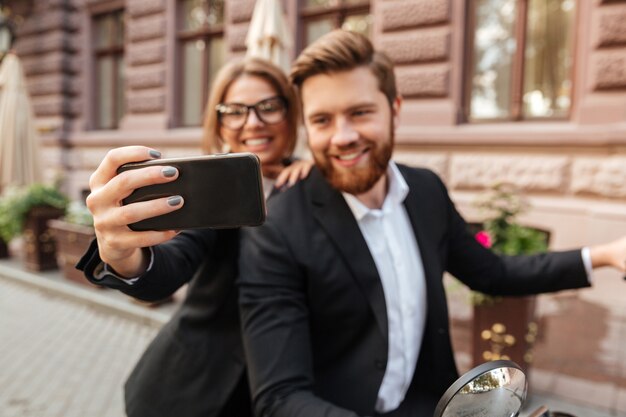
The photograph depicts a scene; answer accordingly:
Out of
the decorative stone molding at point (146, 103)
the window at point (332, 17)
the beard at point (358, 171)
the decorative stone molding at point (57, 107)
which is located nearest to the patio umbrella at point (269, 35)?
the window at point (332, 17)

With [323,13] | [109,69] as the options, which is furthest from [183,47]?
[323,13]

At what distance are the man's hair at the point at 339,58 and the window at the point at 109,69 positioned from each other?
35.0 feet

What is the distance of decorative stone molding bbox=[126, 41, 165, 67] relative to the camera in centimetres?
975

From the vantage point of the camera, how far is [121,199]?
96 centimetres

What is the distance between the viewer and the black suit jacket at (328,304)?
4.32 ft

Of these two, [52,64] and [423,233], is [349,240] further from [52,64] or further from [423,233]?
[52,64]

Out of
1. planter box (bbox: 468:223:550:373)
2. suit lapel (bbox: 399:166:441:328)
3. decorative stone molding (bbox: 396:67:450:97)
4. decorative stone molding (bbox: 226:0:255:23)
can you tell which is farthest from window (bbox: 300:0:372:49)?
suit lapel (bbox: 399:166:441:328)

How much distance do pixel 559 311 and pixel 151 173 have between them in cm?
467

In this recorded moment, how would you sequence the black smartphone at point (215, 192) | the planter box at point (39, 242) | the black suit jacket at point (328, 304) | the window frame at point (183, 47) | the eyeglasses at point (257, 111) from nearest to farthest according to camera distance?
the black smartphone at point (215, 192)
the black suit jacket at point (328, 304)
the eyeglasses at point (257, 111)
the planter box at point (39, 242)
the window frame at point (183, 47)

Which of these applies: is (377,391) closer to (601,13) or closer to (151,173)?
(151,173)

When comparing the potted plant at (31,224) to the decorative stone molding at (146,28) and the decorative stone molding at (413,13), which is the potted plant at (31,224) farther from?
the decorative stone molding at (413,13)

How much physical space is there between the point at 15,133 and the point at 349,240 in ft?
26.7

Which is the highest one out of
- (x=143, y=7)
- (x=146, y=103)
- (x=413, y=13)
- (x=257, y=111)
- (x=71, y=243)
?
(x=143, y=7)

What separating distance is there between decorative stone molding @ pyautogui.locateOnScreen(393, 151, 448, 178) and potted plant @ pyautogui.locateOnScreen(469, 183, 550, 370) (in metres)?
2.97
